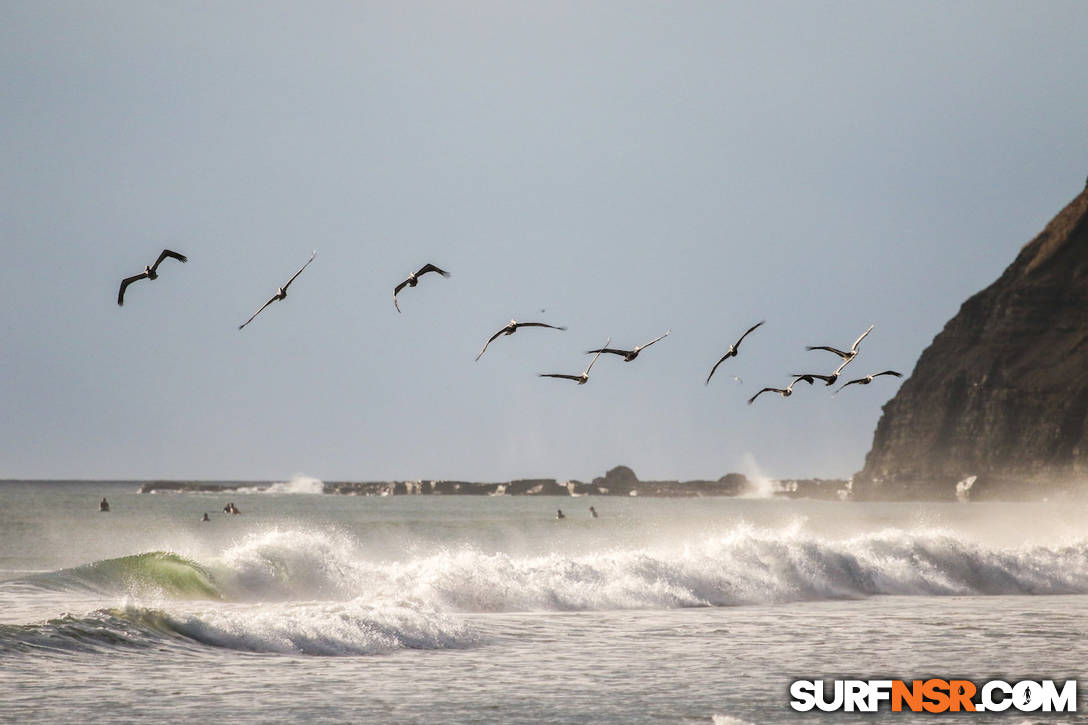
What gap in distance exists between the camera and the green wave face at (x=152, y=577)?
1084 inches

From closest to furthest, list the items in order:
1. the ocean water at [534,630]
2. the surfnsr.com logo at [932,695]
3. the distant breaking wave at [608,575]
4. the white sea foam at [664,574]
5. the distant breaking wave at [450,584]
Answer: the ocean water at [534,630], the surfnsr.com logo at [932,695], the distant breaking wave at [450,584], the distant breaking wave at [608,575], the white sea foam at [664,574]

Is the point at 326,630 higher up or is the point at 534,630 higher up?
the point at 326,630

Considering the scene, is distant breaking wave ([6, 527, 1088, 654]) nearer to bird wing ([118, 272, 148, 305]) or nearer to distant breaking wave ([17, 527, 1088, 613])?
distant breaking wave ([17, 527, 1088, 613])

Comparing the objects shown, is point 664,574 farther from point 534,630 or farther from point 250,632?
point 250,632

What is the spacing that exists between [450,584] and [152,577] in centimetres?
776

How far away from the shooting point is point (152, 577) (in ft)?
94.6

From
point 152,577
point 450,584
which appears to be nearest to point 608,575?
point 450,584

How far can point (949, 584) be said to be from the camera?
111 ft

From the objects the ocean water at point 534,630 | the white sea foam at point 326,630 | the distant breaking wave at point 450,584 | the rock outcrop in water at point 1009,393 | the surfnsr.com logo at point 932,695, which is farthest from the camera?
the rock outcrop in water at point 1009,393

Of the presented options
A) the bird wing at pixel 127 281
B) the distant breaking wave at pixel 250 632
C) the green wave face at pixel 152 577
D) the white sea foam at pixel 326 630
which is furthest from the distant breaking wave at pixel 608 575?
the bird wing at pixel 127 281

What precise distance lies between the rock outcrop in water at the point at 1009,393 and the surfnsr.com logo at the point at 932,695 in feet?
373

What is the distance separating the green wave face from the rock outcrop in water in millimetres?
109977

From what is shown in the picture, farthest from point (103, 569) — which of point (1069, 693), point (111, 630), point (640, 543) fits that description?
point (640, 543)

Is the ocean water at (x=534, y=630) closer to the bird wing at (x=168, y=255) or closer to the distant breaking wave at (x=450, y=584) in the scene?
the distant breaking wave at (x=450, y=584)
